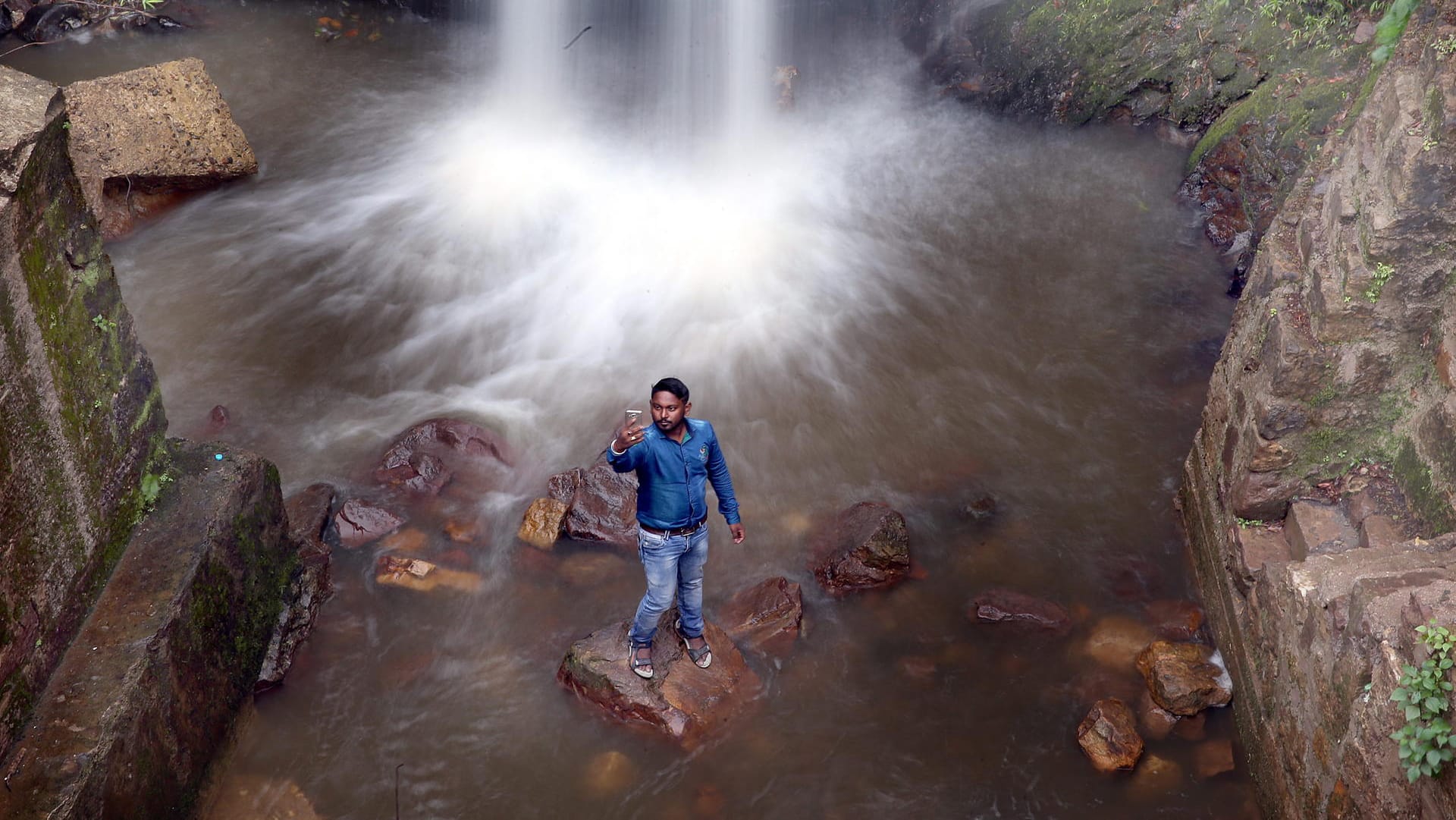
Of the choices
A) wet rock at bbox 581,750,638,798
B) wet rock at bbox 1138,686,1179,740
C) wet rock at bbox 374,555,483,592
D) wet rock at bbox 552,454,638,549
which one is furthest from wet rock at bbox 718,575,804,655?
wet rock at bbox 1138,686,1179,740

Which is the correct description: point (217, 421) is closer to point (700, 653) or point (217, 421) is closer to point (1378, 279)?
point (700, 653)

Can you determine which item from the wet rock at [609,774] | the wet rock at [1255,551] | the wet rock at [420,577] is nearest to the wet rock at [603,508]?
the wet rock at [420,577]

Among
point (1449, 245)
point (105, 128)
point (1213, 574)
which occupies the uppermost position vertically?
point (1449, 245)

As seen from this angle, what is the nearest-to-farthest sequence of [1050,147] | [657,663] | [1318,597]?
[1318,597] → [657,663] → [1050,147]

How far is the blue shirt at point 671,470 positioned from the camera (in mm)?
5023

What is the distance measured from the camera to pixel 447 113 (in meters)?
12.6

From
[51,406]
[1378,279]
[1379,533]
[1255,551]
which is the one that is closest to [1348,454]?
[1379,533]

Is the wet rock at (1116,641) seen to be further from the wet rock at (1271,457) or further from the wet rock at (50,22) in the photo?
the wet rock at (50,22)

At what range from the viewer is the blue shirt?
16.5 ft

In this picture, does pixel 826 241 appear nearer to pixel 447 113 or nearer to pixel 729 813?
pixel 447 113

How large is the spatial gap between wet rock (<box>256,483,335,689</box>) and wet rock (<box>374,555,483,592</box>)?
0.34 metres

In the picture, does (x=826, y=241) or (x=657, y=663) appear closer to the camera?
(x=657, y=663)

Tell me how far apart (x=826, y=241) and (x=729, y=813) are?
258 inches

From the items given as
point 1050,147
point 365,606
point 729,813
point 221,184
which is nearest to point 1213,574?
point 729,813
